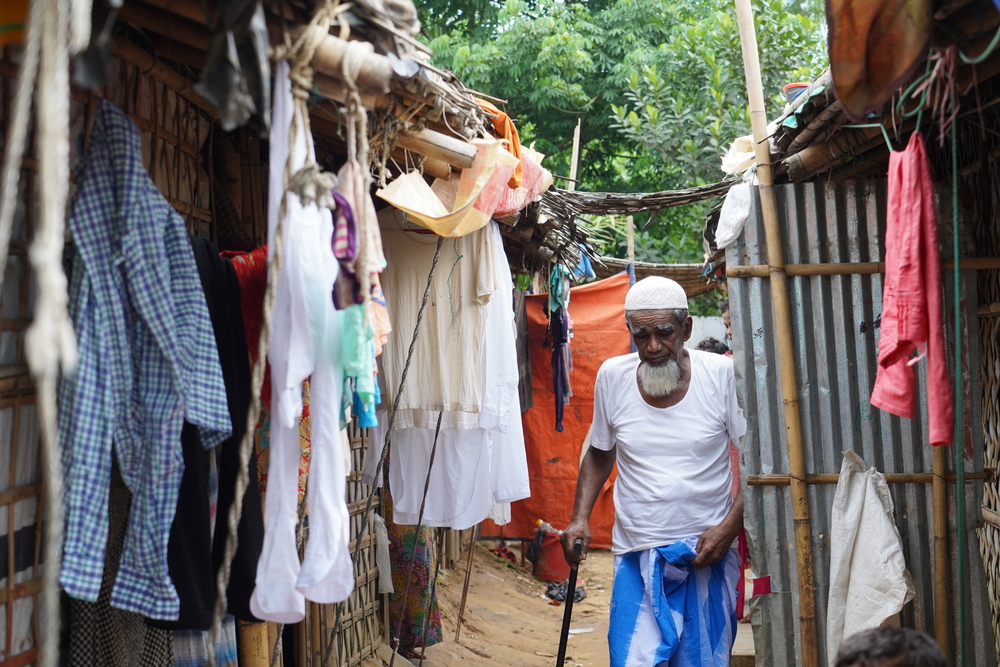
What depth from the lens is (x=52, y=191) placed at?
63.2 inches

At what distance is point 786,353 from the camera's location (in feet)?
14.6

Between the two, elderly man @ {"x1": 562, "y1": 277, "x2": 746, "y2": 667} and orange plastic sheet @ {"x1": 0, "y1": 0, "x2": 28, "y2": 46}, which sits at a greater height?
orange plastic sheet @ {"x1": 0, "y1": 0, "x2": 28, "y2": 46}

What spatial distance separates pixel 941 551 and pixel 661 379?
156 cm

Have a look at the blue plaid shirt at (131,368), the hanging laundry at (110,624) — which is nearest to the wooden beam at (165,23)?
the blue plaid shirt at (131,368)

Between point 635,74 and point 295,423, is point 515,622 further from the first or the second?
point 635,74

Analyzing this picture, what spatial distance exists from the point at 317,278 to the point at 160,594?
951 millimetres

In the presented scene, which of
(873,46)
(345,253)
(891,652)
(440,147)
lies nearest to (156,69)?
(440,147)

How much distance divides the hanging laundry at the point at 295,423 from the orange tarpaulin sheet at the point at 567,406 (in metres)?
7.90

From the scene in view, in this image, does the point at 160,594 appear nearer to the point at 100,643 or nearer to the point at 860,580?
the point at 100,643

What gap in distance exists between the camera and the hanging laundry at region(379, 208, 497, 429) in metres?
4.75

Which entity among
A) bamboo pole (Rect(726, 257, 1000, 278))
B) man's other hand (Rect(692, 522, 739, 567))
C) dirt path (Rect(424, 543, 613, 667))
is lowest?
dirt path (Rect(424, 543, 613, 667))

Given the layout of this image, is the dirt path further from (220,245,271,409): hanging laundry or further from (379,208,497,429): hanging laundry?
(220,245,271,409): hanging laundry

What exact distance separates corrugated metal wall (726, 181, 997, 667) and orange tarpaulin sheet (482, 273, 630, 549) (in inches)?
232

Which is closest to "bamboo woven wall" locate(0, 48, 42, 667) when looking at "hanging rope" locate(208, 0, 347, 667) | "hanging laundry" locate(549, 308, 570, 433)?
"hanging rope" locate(208, 0, 347, 667)
